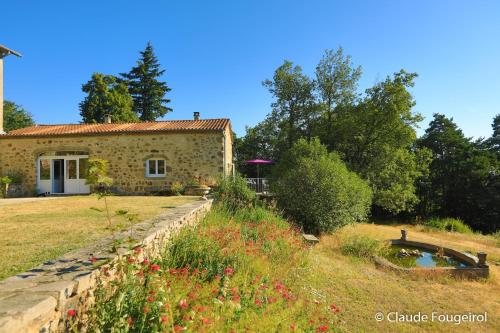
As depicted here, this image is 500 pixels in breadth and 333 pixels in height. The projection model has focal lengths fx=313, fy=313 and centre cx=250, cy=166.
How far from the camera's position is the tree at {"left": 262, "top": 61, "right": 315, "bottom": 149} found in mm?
22438

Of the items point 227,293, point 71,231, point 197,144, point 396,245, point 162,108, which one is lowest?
point 396,245

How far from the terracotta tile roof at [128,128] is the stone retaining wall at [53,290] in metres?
12.2

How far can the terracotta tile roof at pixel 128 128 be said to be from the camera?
15367mm

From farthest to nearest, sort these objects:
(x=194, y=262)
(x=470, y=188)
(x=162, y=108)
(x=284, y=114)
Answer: (x=162, y=108) → (x=284, y=114) → (x=470, y=188) → (x=194, y=262)

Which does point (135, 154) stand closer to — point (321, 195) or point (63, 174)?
point (63, 174)

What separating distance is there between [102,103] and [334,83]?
1978 cm

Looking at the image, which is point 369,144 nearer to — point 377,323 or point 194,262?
point 377,323

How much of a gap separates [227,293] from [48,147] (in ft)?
53.5

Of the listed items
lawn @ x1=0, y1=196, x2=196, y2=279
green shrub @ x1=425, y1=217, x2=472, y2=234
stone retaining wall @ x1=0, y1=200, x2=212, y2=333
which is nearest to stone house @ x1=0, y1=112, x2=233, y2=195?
lawn @ x1=0, y1=196, x2=196, y2=279

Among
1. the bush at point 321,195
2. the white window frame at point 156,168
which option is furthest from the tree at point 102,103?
the bush at point 321,195

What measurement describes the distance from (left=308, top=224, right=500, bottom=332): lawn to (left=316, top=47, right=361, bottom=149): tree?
14.8 metres

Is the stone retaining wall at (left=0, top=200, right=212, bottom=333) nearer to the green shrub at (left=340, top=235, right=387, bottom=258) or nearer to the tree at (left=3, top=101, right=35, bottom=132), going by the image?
the green shrub at (left=340, top=235, right=387, bottom=258)

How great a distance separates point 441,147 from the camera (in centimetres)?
2503

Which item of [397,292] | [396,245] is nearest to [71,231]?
[397,292]
